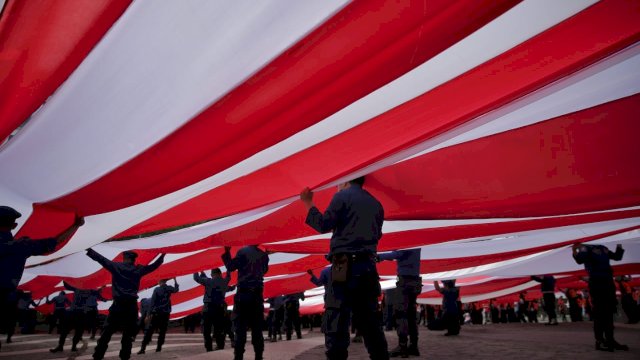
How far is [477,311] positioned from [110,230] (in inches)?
640

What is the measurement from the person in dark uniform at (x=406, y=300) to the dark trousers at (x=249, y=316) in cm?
121

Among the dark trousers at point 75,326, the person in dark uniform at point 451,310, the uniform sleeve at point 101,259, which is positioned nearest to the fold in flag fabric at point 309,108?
the uniform sleeve at point 101,259

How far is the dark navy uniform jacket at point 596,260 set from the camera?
3.94 m

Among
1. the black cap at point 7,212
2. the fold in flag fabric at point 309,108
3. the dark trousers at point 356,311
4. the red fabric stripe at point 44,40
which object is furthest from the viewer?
the black cap at point 7,212

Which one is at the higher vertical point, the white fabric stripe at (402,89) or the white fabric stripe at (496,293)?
the white fabric stripe at (402,89)

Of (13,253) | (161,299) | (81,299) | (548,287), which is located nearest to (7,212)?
(13,253)

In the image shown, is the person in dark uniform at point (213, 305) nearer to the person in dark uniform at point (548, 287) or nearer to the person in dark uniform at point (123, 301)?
the person in dark uniform at point (123, 301)

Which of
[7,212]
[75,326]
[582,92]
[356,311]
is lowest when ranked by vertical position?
[75,326]

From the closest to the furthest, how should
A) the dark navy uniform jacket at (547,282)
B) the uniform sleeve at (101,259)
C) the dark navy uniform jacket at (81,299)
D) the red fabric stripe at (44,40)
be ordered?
the red fabric stripe at (44,40) → the uniform sleeve at (101,259) → the dark navy uniform jacket at (81,299) → the dark navy uniform jacket at (547,282)

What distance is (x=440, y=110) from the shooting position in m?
1.78

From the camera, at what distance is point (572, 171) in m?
2.13

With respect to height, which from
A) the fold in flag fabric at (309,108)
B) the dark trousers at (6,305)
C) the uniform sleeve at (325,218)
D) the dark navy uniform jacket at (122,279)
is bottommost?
the dark trousers at (6,305)

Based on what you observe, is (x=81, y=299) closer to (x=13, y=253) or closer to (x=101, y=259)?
(x=101, y=259)

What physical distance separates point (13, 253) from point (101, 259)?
1.29m
